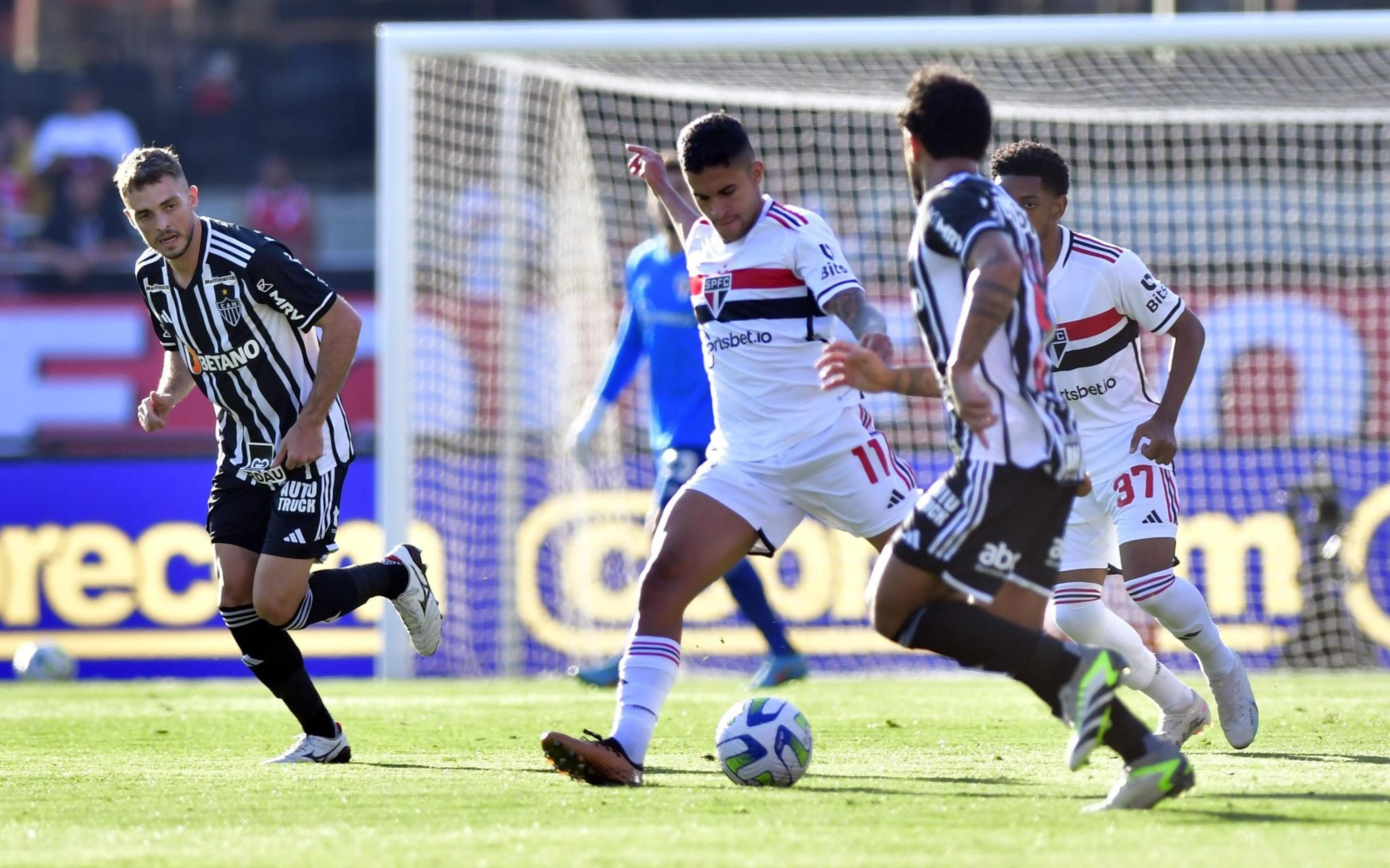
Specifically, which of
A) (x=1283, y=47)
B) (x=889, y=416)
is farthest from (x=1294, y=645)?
(x=1283, y=47)

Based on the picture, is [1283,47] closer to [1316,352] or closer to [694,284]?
[1316,352]

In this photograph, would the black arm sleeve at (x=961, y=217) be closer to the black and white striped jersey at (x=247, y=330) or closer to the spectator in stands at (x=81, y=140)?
the black and white striped jersey at (x=247, y=330)

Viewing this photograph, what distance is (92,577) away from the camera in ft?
41.2

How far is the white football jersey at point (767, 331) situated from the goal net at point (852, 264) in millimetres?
5505

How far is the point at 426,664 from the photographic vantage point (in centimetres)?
1202

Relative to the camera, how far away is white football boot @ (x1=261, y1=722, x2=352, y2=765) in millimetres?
6148

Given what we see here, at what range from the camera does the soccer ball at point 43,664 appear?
11516 millimetres

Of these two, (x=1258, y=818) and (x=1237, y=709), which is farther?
(x=1237, y=709)

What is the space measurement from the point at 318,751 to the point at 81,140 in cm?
1349

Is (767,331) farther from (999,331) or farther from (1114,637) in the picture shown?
(1114,637)

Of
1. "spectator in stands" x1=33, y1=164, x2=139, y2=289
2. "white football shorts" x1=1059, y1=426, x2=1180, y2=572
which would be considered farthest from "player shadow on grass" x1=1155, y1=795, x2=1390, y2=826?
"spectator in stands" x1=33, y1=164, x2=139, y2=289

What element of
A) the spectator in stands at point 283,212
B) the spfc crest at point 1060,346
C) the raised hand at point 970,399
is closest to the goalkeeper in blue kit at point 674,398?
the spfc crest at point 1060,346

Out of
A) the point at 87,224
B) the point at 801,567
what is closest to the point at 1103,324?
the point at 801,567

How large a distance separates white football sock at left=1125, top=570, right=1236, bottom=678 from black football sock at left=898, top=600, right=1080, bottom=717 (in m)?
1.72
